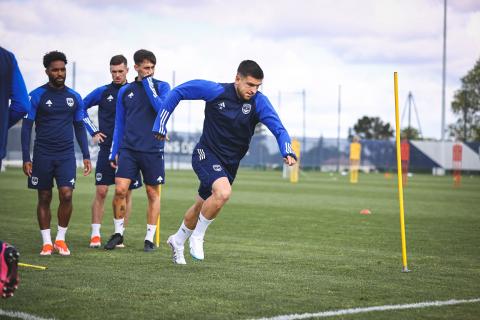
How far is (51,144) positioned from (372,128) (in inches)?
4520

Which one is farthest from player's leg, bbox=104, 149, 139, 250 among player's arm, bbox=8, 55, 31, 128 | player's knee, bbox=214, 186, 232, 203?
player's arm, bbox=8, 55, 31, 128

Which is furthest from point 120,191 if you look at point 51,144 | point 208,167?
point 208,167

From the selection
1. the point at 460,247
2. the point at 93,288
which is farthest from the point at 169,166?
the point at 93,288

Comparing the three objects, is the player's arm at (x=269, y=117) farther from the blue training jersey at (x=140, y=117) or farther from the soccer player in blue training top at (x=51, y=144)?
the soccer player in blue training top at (x=51, y=144)

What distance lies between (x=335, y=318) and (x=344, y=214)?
12.2m

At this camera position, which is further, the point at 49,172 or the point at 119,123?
the point at 119,123

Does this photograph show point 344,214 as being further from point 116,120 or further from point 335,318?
point 335,318

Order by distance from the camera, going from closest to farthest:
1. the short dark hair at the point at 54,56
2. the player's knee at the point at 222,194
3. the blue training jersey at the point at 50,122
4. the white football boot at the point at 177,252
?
1. the player's knee at the point at 222,194
2. the white football boot at the point at 177,252
3. the short dark hair at the point at 54,56
4. the blue training jersey at the point at 50,122

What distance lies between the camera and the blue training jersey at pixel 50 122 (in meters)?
9.63

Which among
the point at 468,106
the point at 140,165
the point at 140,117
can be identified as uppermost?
the point at 468,106

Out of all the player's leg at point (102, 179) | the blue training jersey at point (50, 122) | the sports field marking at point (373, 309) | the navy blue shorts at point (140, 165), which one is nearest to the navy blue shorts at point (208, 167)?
the navy blue shorts at point (140, 165)

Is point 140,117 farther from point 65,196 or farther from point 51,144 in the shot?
point 65,196

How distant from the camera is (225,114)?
8.26 metres

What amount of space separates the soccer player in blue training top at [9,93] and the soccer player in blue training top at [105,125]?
4.92 meters
